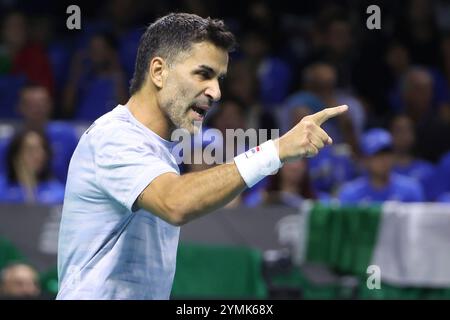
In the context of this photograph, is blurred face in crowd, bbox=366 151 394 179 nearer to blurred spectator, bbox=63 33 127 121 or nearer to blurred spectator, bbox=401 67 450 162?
blurred spectator, bbox=401 67 450 162

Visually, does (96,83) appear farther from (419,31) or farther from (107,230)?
(107,230)

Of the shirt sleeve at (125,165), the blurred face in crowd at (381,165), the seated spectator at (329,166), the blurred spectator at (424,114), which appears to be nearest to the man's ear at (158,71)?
the shirt sleeve at (125,165)

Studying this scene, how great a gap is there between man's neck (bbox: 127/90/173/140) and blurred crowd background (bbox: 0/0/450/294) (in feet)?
15.5

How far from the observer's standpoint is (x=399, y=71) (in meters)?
11.7

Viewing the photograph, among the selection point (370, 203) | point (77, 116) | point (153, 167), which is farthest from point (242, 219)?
point (153, 167)

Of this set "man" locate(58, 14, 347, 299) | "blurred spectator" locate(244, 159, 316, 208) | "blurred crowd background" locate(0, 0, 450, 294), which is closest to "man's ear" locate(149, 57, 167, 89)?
"man" locate(58, 14, 347, 299)

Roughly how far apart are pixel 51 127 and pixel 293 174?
6.94ft

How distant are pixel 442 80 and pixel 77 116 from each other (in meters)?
3.75

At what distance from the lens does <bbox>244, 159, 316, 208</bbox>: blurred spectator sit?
8.97m

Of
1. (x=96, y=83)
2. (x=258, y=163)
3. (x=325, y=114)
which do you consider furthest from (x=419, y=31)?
(x=258, y=163)

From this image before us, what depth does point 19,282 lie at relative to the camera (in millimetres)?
7613

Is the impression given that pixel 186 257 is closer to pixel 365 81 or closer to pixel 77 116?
pixel 77 116

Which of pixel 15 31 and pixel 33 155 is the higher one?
pixel 15 31

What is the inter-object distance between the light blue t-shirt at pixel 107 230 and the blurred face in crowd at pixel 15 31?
7547 millimetres
